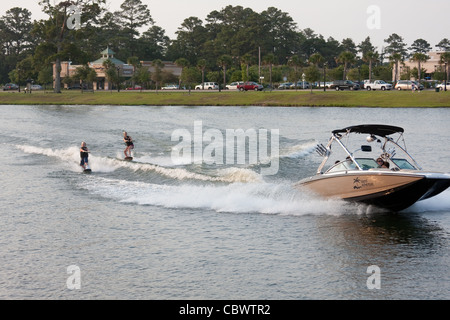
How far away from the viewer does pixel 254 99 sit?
104 metres

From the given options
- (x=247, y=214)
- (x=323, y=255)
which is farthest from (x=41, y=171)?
(x=323, y=255)

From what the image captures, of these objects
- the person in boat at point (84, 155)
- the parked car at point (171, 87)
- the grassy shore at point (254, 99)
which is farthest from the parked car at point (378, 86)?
the person in boat at point (84, 155)

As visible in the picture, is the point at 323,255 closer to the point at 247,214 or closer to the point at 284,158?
the point at 247,214

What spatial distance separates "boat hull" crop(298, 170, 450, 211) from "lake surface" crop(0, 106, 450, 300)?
63 cm

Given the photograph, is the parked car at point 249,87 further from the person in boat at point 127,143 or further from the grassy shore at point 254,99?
the person in boat at point 127,143

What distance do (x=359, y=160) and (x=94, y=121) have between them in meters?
58.9

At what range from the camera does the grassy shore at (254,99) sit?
89.8 metres

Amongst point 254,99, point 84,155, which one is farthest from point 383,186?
point 254,99

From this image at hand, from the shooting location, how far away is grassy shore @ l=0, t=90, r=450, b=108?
89.8 m

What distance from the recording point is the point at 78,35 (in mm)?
134375

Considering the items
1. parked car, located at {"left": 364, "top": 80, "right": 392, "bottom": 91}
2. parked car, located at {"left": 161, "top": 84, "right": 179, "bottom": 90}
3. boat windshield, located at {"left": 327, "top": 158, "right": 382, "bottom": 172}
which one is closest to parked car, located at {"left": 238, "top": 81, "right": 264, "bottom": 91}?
parked car, located at {"left": 364, "top": 80, "right": 392, "bottom": 91}

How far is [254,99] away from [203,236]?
83.6m

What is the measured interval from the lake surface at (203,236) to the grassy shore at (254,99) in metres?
49.1

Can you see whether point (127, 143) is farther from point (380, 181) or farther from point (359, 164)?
point (380, 181)
